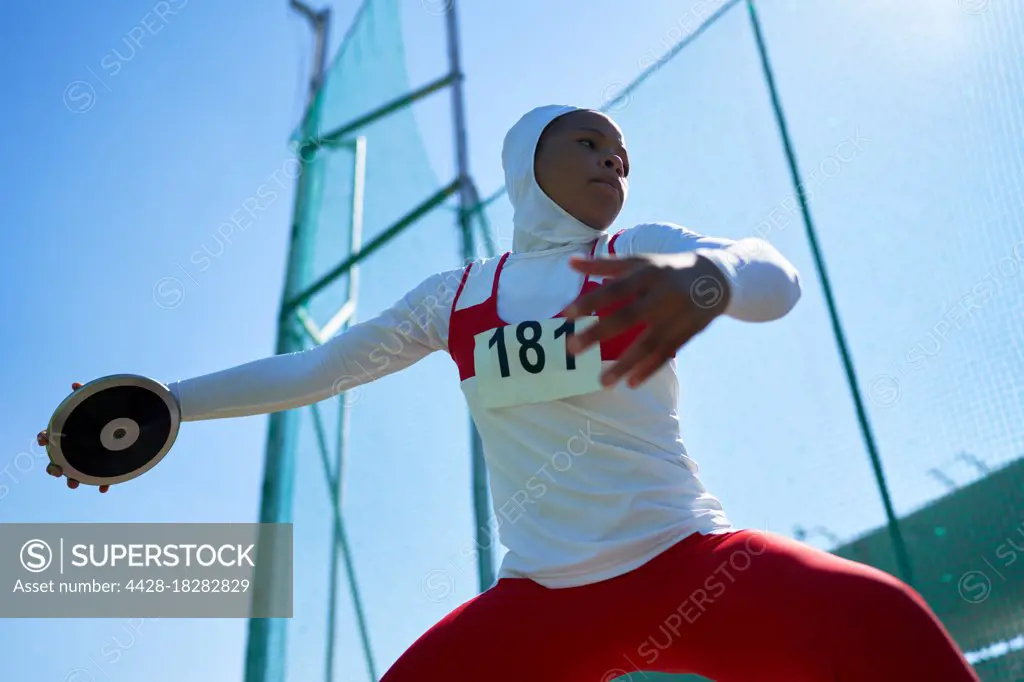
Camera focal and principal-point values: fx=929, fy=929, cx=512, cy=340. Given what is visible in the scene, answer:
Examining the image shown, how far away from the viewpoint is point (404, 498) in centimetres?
375

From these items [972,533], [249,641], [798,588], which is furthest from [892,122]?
[249,641]

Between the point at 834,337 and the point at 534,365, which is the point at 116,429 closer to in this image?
the point at 534,365

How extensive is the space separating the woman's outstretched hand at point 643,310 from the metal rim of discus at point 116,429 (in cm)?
94

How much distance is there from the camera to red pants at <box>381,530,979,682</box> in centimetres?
110

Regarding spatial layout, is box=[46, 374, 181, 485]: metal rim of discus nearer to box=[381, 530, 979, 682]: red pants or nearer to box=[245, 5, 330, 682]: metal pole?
box=[381, 530, 979, 682]: red pants

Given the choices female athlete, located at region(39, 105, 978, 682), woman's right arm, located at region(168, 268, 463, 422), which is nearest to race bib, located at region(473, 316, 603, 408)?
female athlete, located at region(39, 105, 978, 682)

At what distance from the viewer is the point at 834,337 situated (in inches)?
102

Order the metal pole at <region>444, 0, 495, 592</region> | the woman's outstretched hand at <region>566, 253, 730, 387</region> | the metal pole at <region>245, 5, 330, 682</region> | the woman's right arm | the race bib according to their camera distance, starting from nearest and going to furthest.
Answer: the woman's outstretched hand at <region>566, 253, 730, 387</region>, the race bib, the woman's right arm, the metal pole at <region>444, 0, 495, 592</region>, the metal pole at <region>245, 5, 330, 682</region>

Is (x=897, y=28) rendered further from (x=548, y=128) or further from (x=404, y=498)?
(x=404, y=498)

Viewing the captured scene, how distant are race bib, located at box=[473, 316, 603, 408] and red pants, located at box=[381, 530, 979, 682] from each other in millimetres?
Answer: 291

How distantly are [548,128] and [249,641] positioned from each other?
2.74 meters

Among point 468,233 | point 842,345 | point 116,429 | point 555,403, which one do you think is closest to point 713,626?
point 555,403

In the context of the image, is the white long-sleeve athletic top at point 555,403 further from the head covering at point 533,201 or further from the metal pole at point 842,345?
the metal pole at point 842,345

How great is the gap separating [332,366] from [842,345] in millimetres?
1496
